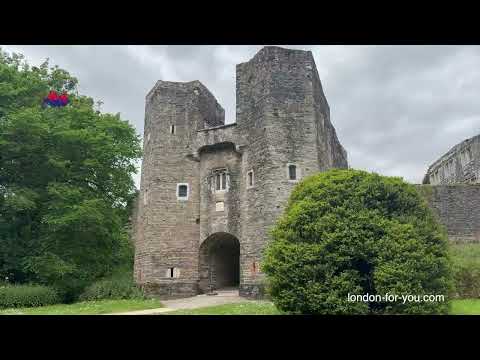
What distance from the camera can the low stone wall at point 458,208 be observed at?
2059 centimetres

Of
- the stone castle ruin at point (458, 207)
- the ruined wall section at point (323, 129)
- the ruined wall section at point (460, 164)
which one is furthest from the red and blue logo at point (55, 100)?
the ruined wall section at point (460, 164)

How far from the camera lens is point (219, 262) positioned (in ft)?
77.4

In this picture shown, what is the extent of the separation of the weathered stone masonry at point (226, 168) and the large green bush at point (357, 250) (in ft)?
26.8

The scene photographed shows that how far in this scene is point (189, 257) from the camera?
2225 centimetres

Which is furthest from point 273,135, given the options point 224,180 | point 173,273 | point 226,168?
point 173,273

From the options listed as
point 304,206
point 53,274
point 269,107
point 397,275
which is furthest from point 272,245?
point 53,274

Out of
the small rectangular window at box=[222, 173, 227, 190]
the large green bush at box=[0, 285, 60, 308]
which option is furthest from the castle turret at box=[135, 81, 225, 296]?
the large green bush at box=[0, 285, 60, 308]

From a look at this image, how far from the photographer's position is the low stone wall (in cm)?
2059

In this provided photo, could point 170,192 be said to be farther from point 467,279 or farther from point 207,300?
point 467,279

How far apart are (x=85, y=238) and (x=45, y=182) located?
10.7 feet

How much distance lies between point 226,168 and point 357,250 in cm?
1310
